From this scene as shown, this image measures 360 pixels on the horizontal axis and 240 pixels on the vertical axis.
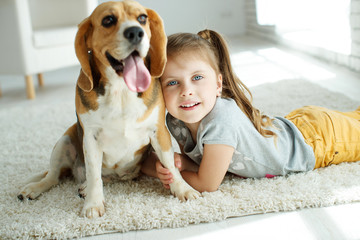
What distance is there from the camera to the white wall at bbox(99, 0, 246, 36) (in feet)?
23.0

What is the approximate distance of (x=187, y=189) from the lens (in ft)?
4.60

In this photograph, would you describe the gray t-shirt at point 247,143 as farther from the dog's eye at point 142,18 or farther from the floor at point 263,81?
Answer: the dog's eye at point 142,18

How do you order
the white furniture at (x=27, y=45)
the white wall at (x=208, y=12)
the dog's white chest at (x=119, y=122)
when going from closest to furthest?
1. the dog's white chest at (x=119, y=122)
2. the white furniture at (x=27, y=45)
3. the white wall at (x=208, y=12)

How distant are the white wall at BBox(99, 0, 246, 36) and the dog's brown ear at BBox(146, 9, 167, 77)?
5.82m

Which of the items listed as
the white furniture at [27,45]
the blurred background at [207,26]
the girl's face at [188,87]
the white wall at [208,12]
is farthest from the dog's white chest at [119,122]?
the white wall at [208,12]

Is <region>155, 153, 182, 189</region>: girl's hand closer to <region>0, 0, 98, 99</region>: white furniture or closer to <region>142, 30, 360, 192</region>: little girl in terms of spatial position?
<region>142, 30, 360, 192</region>: little girl

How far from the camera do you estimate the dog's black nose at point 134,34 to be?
1146 millimetres

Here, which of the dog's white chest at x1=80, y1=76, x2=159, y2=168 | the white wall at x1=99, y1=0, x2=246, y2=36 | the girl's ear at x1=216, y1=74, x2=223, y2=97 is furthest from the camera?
the white wall at x1=99, y1=0, x2=246, y2=36

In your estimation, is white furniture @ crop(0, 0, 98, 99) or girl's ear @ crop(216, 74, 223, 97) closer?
girl's ear @ crop(216, 74, 223, 97)

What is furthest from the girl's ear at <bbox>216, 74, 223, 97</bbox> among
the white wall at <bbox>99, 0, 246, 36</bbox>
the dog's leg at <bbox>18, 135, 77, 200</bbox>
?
the white wall at <bbox>99, 0, 246, 36</bbox>

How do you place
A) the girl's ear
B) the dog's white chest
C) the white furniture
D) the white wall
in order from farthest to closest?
the white wall, the white furniture, the girl's ear, the dog's white chest

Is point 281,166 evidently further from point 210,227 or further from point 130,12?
point 130,12

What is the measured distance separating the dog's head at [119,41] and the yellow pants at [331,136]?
758 millimetres

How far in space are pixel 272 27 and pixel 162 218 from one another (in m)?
4.82
